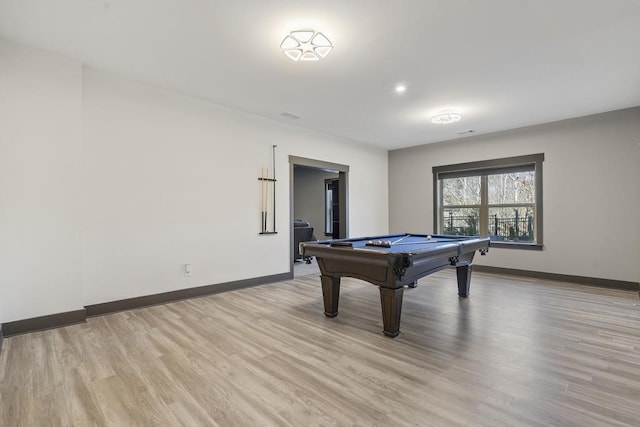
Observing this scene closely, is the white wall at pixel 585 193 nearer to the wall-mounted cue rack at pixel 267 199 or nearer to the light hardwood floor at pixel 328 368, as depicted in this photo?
the light hardwood floor at pixel 328 368

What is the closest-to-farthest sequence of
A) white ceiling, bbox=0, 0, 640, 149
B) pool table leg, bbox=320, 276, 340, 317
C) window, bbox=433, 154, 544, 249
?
white ceiling, bbox=0, 0, 640, 149 < pool table leg, bbox=320, 276, 340, 317 < window, bbox=433, 154, 544, 249

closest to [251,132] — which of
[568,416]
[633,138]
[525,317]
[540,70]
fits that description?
[540,70]

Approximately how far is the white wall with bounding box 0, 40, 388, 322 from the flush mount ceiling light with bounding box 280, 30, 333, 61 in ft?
6.65

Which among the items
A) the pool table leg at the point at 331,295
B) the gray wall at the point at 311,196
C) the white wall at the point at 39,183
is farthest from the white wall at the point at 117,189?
the gray wall at the point at 311,196

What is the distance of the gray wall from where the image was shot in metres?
9.84

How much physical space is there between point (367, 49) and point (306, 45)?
23.8 inches

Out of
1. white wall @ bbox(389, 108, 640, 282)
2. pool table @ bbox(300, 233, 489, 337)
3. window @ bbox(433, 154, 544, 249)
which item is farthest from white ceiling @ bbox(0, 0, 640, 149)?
pool table @ bbox(300, 233, 489, 337)

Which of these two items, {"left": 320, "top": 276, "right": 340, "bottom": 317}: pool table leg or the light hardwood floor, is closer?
the light hardwood floor

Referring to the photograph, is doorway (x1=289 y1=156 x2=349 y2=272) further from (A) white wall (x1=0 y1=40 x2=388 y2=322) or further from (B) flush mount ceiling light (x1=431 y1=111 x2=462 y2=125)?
(B) flush mount ceiling light (x1=431 y1=111 x2=462 y2=125)

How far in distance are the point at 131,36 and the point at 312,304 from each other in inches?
129

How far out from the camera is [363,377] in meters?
2.07

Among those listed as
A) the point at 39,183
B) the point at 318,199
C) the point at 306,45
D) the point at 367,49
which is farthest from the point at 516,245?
the point at 39,183

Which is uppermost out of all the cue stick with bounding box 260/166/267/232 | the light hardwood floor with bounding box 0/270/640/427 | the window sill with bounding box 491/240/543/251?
the cue stick with bounding box 260/166/267/232

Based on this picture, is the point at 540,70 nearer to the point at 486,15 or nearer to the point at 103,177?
the point at 486,15
